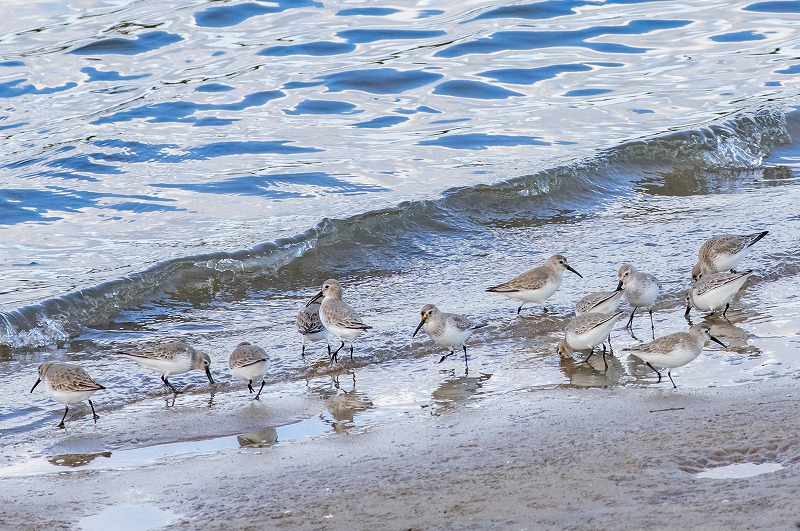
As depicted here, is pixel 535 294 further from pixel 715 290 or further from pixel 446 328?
pixel 715 290

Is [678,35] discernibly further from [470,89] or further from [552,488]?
[552,488]

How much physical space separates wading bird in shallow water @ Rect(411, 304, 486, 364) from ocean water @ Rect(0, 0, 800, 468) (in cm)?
17

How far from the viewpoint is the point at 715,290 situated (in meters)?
8.45

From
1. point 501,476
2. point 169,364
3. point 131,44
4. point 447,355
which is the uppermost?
point 131,44

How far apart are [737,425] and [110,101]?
1263 cm

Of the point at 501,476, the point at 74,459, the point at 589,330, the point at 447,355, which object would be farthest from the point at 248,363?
the point at 501,476

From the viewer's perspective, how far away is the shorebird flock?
7152mm

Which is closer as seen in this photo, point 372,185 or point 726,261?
point 726,261

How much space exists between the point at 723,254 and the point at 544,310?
5.43 feet

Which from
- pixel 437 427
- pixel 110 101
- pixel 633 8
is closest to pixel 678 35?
pixel 633 8

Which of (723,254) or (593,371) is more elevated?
(723,254)

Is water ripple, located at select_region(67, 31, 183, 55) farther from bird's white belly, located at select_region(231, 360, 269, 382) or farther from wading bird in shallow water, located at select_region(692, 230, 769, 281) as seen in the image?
bird's white belly, located at select_region(231, 360, 269, 382)

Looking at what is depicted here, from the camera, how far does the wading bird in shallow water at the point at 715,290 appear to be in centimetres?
845

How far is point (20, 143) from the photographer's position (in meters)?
14.6
